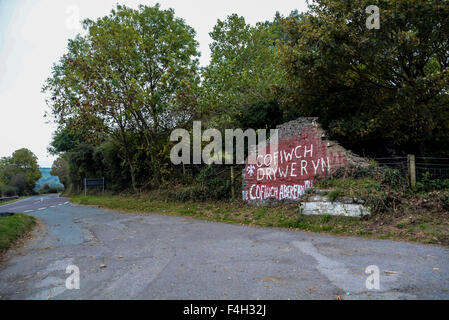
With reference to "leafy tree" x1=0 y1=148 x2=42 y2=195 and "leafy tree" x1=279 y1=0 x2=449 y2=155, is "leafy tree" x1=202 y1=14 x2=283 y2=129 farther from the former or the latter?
"leafy tree" x1=0 y1=148 x2=42 y2=195

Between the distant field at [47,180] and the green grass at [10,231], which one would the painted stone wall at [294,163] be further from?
the distant field at [47,180]

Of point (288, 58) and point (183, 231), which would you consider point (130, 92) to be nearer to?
point (288, 58)

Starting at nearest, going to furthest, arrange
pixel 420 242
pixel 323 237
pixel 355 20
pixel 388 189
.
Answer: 1. pixel 420 242
2. pixel 323 237
3. pixel 388 189
4. pixel 355 20

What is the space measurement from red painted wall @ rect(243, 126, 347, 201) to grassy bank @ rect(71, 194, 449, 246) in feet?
2.19

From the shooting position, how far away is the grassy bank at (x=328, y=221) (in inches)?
274

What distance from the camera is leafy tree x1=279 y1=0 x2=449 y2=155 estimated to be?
9.95 m

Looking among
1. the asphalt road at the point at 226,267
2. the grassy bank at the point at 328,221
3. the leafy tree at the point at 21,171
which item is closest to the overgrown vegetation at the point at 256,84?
the grassy bank at the point at 328,221

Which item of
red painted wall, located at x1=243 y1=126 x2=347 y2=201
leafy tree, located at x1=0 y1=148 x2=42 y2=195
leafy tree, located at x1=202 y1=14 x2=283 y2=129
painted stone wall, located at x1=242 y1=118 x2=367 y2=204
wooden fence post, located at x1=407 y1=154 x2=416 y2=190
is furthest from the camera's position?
leafy tree, located at x1=0 y1=148 x2=42 y2=195

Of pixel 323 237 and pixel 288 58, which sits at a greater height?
pixel 288 58

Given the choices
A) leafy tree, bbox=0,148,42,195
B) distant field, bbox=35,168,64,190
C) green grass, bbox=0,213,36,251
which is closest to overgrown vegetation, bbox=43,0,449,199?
green grass, bbox=0,213,36,251

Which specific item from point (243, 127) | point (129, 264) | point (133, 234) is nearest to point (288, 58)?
point (243, 127)

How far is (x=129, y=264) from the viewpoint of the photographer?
5648mm

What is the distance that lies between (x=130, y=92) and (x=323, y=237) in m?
13.3

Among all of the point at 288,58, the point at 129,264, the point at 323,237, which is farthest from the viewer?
the point at 288,58
